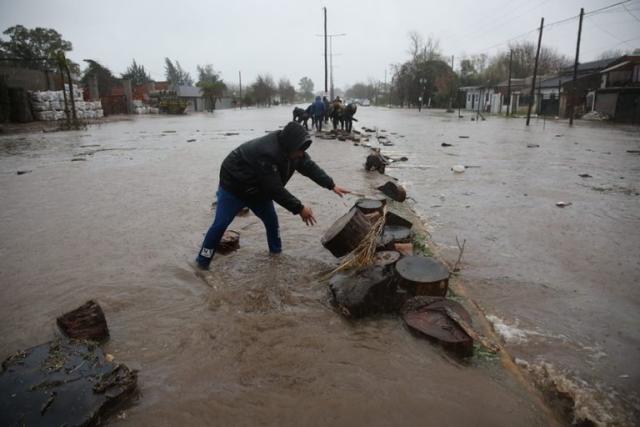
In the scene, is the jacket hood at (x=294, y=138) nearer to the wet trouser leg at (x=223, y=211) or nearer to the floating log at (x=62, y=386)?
the wet trouser leg at (x=223, y=211)

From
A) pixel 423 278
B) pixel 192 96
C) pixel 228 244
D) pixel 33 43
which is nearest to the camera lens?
pixel 423 278

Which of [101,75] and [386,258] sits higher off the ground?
[101,75]

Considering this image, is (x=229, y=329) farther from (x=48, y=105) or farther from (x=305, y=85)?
(x=305, y=85)

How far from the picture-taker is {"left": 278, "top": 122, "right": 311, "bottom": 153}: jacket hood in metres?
3.47

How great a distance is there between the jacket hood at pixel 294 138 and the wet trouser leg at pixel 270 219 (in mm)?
806

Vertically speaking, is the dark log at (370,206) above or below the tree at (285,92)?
below

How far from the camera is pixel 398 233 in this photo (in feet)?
14.8

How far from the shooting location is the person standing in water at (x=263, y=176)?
350 centimetres

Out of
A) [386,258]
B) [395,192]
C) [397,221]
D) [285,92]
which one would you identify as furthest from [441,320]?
[285,92]

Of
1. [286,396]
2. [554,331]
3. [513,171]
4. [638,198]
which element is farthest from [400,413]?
[513,171]

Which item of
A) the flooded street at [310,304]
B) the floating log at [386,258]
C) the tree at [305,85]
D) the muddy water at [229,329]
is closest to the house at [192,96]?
the flooded street at [310,304]

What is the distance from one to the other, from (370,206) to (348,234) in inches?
30.6

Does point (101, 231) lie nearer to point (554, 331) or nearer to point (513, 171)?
point (554, 331)

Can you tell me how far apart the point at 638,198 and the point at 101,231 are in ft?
29.5
